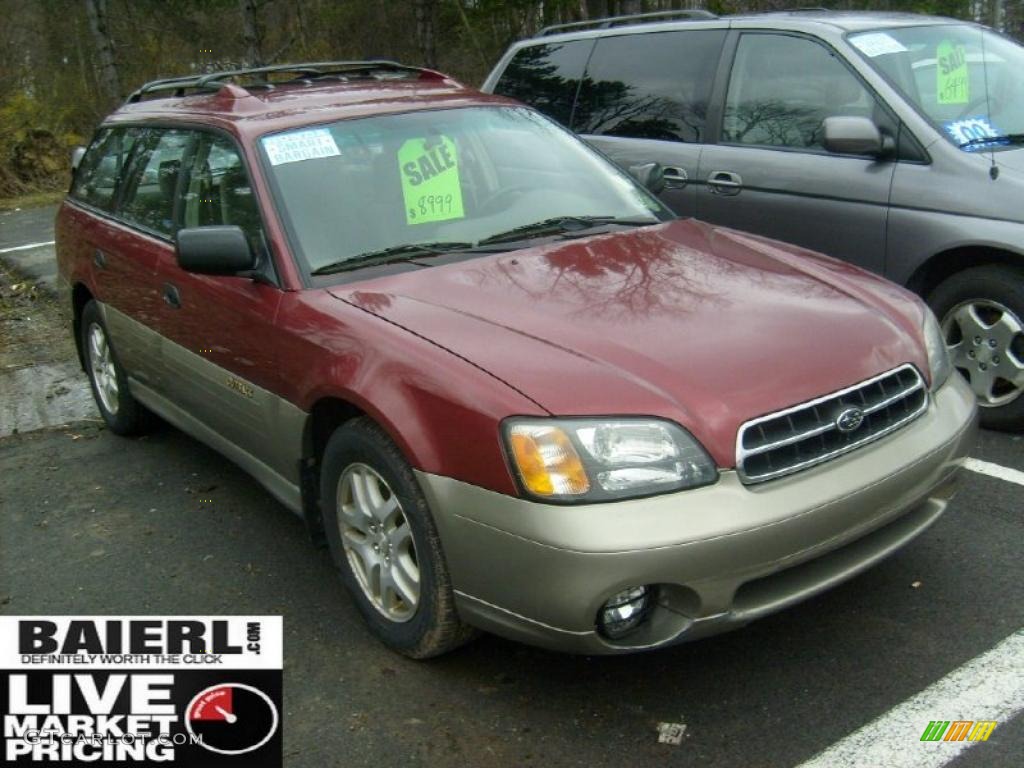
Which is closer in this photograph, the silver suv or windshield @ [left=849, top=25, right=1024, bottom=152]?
the silver suv

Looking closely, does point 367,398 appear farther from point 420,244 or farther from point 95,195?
point 95,195

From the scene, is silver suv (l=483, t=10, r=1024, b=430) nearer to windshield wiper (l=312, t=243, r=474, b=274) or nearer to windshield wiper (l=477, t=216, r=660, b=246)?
windshield wiper (l=477, t=216, r=660, b=246)

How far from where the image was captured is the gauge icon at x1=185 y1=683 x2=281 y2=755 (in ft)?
9.37

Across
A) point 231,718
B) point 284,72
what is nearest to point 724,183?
point 284,72

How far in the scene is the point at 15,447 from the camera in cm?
569

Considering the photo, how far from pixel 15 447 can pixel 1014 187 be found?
4949 millimetres

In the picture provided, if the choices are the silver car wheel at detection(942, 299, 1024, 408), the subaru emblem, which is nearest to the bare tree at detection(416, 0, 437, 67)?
the silver car wheel at detection(942, 299, 1024, 408)

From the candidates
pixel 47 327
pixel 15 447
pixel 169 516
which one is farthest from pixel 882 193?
pixel 47 327

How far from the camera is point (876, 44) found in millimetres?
5262

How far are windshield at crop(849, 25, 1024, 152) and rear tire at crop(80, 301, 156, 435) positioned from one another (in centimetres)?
390

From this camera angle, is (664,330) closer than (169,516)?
Yes

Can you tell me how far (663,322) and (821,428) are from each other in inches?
22.0

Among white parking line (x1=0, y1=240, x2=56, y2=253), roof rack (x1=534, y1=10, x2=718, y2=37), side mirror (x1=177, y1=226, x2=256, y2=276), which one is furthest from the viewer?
white parking line (x1=0, y1=240, x2=56, y2=253)

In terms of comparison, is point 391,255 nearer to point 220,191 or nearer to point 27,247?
point 220,191
